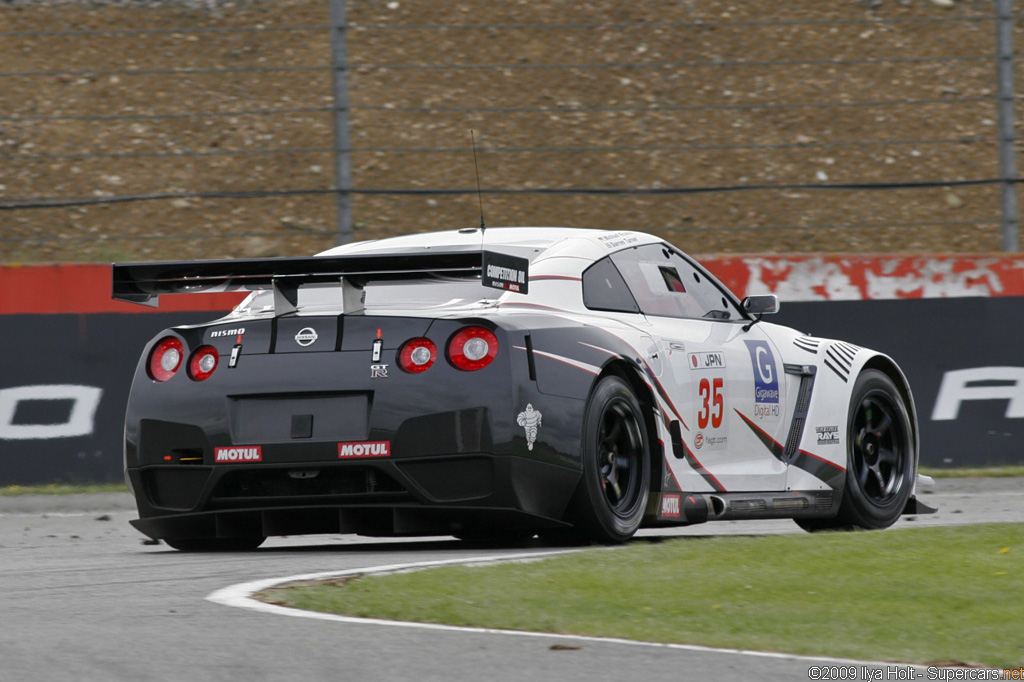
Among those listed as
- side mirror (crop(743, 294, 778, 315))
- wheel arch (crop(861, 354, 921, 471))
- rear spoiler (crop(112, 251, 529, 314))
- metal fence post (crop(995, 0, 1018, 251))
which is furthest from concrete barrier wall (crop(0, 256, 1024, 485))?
rear spoiler (crop(112, 251, 529, 314))

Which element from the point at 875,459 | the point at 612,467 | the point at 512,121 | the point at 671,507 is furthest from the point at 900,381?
the point at 512,121

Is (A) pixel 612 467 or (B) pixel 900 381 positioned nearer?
(A) pixel 612 467

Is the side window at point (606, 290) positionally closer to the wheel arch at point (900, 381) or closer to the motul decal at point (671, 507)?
the motul decal at point (671, 507)

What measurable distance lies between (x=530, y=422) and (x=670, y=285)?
63.0 inches

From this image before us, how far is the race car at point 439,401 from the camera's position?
6.62m

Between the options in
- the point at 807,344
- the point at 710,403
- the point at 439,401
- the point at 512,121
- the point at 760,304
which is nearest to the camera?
the point at 439,401

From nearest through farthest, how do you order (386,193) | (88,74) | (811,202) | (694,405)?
(694,405) → (386,193) → (811,202) → (88,74)

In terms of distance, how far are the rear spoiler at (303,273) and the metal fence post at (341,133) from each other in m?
4.87

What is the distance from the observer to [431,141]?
16.8 metres

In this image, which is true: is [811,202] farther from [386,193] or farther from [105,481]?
[105,481]

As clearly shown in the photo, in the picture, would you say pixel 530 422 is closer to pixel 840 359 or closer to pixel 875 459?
pixel 840 359

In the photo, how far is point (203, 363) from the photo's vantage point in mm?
7012

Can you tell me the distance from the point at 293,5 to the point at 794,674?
1702 cm

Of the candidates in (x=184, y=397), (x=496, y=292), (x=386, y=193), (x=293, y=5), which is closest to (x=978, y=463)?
(x=386, y=193)
